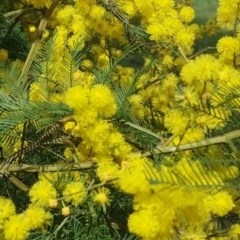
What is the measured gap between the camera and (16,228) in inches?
34.5

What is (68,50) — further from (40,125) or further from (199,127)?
(199,127)

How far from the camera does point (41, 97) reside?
3.78 feet

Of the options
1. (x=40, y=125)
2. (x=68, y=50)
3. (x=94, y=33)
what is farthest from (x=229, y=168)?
(x=94, y=33)

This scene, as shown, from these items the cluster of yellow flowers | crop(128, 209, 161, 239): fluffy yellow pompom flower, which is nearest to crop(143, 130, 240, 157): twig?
the cluster of yellow flowers

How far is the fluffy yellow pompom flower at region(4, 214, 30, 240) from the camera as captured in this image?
2.86 ft

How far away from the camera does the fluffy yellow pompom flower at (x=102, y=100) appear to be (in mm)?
916

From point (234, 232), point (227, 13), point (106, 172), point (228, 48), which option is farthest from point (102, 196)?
point (227, 13)

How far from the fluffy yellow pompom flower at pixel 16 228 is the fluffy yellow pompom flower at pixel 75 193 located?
3.1 inches

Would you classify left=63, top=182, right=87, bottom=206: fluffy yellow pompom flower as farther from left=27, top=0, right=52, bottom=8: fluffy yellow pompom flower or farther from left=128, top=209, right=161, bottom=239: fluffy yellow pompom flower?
left=27, top=0, right=52, bottom=8: fluffy yellow pompom flower

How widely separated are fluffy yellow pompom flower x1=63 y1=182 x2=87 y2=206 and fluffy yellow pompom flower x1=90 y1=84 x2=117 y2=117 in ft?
0.40

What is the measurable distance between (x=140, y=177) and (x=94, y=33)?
2.50 feet

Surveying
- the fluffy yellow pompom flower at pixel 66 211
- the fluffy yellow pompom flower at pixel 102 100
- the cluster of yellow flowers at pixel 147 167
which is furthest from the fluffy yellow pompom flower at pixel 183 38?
the fluffy yellow pompom flower at pixel 66 211

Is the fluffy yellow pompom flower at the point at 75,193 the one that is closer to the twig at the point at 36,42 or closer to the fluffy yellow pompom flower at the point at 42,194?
the fluffy yellow pompom flower at the point at 42,194

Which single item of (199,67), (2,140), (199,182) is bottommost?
(2,140)
